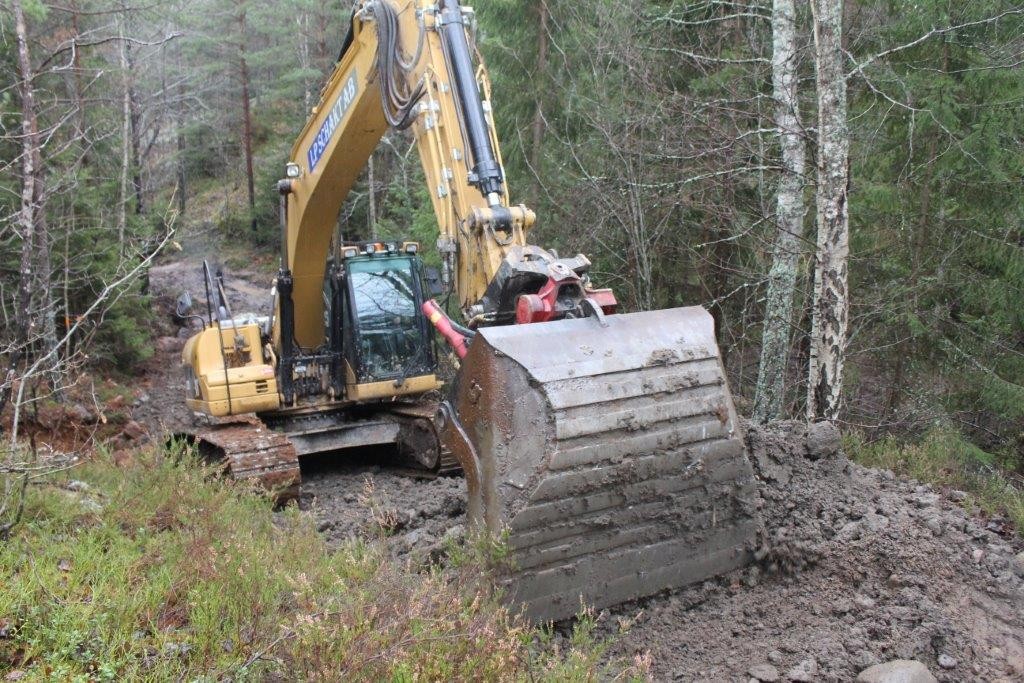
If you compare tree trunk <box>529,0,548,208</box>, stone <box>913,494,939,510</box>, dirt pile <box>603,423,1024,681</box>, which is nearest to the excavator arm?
dirt pile <box>603,423,1024,681</box>

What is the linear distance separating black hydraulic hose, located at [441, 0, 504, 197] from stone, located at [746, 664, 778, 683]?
280 centimetres

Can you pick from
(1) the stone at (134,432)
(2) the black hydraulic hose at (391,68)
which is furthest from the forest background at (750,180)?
Result: (2) the black hydraulic hose at (391,68)

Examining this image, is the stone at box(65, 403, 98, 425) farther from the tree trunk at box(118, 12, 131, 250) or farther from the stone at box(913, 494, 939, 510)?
the stone at box(913, 494, 939, 510)

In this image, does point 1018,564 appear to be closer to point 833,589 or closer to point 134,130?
point 833,589

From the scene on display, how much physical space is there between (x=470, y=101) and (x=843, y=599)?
345 cm

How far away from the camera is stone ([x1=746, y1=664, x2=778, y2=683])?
354 cm

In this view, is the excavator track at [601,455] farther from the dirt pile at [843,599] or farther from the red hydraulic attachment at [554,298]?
the dirt pile at [843,599]

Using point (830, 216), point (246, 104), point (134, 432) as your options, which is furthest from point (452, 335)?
point (246, 104)

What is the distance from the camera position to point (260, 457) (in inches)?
257

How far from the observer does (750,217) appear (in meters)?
9.45

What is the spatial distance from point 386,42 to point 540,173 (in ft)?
19.4

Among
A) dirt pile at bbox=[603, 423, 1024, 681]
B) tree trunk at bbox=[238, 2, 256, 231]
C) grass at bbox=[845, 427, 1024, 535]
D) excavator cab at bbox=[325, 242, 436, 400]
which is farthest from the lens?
tree trunk at bbox=[238, 2, 256, 231]

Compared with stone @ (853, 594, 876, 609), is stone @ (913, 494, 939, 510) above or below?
above

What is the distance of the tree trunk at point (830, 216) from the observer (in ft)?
19.8
